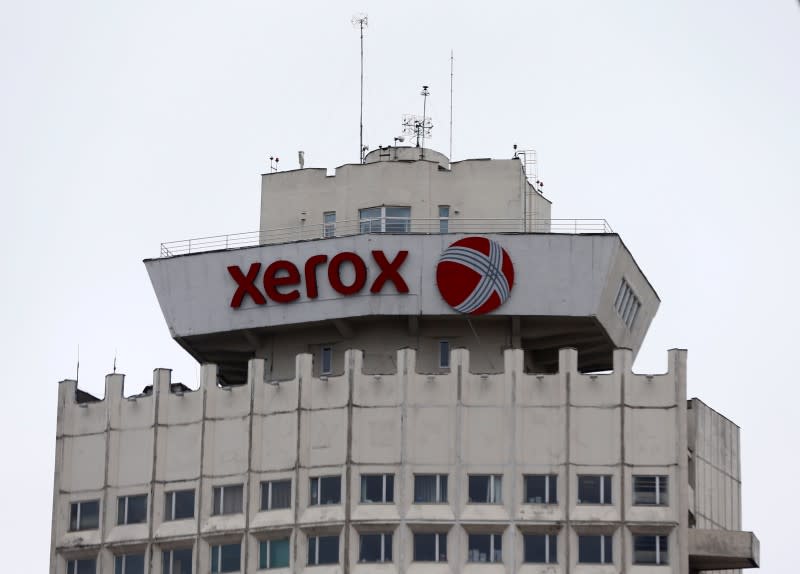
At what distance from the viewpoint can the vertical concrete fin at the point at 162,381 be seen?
352 feet

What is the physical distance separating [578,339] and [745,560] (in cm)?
1263

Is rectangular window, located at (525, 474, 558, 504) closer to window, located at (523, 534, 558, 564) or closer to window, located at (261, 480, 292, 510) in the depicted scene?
window, located at (523, 534, 558, 564)

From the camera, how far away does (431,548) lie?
10181cm

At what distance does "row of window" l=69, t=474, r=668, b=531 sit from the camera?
101688 millimetres

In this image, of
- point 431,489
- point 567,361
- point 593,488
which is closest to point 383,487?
point 431,489

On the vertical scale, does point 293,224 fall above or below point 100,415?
above

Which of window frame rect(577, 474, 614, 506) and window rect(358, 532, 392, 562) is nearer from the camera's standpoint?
window frame rect(577, 474, 614, 506)

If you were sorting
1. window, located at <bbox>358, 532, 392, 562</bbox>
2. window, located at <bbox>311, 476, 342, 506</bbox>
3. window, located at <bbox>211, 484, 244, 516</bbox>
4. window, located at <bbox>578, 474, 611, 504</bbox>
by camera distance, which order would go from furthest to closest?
window, located at <bbox>211, 484, 244, 516</bbox> < window, located at <bbox>311, 476, 342, 506</bbox> < window, located at <bbox>358, 532, 392, 562</bbox> < window, located at <bbox>578, 474, 611, 504</bbox>

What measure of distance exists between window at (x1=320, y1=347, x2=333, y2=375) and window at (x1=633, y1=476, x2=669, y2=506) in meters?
15.7

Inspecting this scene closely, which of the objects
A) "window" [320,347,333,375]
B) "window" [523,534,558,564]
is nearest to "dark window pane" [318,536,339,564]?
"window" [523,534,558,564]

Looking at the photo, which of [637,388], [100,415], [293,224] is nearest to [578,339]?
[637,388]

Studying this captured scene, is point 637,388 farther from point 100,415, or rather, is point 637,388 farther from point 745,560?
point 100,415

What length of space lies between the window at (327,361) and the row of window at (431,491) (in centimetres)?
672

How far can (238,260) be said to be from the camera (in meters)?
109
